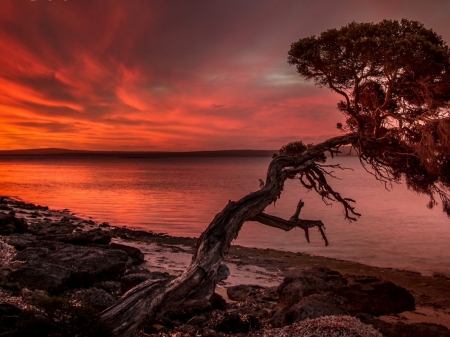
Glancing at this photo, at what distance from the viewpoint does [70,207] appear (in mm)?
35812

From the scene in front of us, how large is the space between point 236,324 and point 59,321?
3.18 meters

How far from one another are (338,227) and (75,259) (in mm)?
20182

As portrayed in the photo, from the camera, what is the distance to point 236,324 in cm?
712

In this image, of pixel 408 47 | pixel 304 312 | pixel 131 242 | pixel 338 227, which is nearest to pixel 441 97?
pixel 408 47

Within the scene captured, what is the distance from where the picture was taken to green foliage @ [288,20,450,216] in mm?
10641

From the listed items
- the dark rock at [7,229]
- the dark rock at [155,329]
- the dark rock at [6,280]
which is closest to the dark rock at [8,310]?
the dark rock at [155,329]

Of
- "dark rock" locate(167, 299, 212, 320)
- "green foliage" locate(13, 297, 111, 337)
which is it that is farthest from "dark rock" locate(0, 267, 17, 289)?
"dark rock" locate(167, 299, 212, 320)

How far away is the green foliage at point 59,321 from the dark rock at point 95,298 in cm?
153

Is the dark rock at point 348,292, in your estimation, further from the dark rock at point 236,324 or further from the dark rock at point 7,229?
the dark rock at point 7,229

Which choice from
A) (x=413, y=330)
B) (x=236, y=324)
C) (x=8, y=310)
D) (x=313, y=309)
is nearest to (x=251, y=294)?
(x=236, y=324)

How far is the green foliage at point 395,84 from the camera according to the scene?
10.6m

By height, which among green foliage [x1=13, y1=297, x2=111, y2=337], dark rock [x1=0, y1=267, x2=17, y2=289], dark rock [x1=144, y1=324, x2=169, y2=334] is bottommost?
dark rock [x1=144, y1=324, x2=169, y2=334]

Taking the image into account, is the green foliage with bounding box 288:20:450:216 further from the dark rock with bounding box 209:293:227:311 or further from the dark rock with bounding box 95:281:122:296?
the dark rock with bounding box 95:281:122:296

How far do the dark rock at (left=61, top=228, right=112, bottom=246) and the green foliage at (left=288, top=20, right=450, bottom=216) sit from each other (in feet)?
28.5
